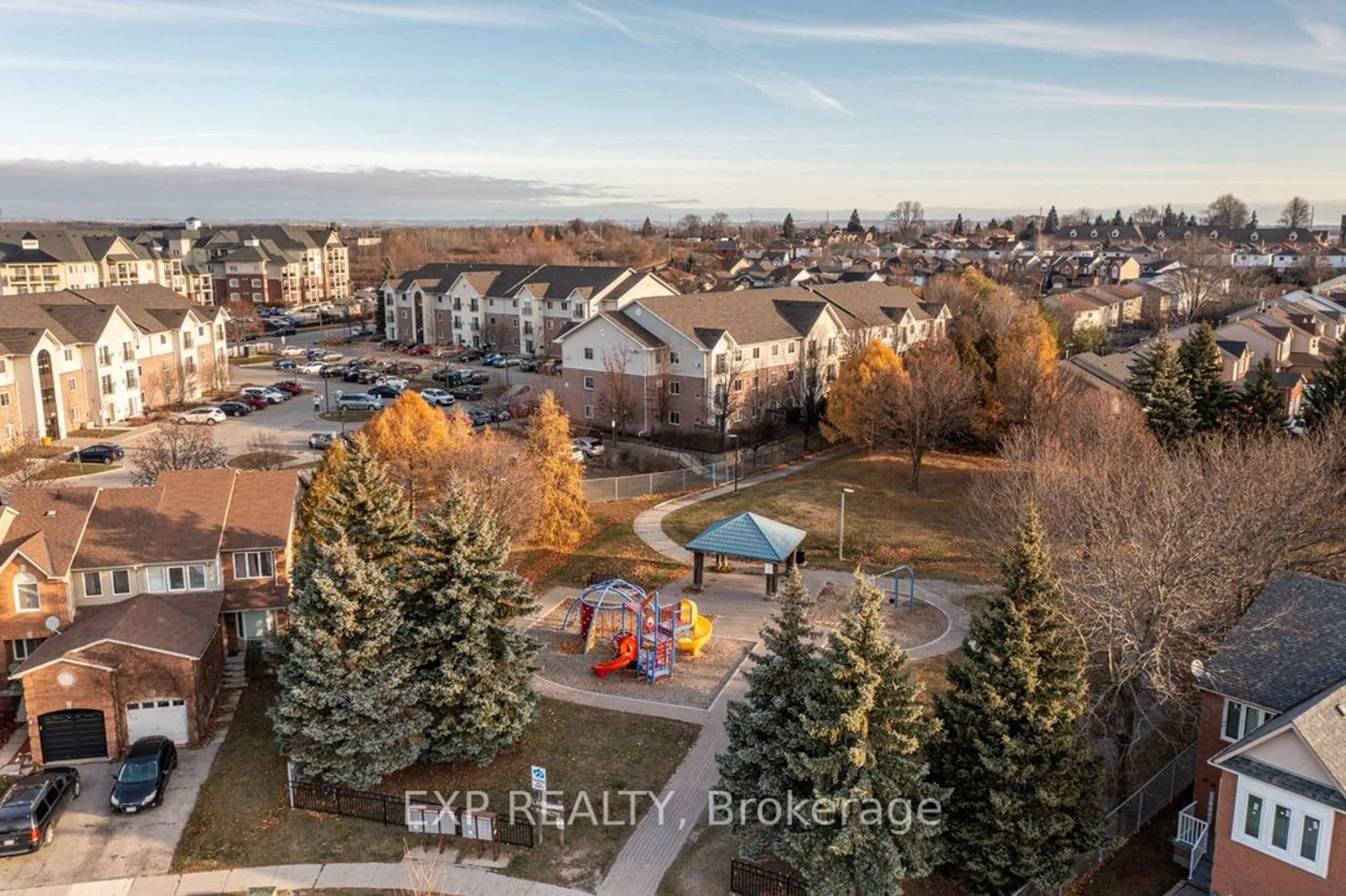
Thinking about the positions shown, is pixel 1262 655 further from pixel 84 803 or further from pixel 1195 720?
pixel 84 803

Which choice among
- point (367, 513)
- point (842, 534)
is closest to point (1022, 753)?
point (367, 513)

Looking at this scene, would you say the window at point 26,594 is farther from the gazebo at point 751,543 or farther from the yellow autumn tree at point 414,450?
the gazebo at point 751,543

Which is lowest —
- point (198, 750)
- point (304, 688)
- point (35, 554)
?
point (198, 750)

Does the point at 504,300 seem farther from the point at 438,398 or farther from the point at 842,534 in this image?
the point at 842,534

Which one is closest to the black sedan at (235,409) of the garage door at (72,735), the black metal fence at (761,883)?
the garage door at (72,735)

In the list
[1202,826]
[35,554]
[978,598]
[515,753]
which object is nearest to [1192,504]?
[1202,826]

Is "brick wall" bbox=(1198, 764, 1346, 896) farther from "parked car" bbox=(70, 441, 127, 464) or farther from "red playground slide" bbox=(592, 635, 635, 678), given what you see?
"parked car" bbox=(70, 441, 127, 464)
